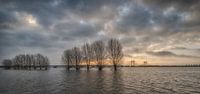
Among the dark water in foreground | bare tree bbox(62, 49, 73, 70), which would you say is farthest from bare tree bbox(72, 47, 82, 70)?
the dark water in foreground

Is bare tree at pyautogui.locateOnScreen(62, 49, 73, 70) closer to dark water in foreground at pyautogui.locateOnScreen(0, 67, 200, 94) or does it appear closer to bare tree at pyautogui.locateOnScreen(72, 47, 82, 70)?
bare tree at pyautogui.locateOnScreen(72, 47, 82, 70)

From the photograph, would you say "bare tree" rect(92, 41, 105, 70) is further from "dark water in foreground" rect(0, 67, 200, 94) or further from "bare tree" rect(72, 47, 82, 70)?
"dark water in foreground" rect(0, 67, 200, 94)

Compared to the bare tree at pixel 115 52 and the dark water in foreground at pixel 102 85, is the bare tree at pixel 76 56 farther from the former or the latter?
the dark water in foreground at pixel 102 85

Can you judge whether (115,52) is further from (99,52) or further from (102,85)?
(102,85)

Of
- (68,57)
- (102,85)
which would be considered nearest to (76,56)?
(68,57)

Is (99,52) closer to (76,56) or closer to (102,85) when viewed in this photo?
(76,56)

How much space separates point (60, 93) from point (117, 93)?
6.83 metres

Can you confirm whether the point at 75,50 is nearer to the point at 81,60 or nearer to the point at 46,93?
the point at 81,60

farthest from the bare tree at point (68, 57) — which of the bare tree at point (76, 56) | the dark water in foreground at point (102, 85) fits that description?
the dark water in foreground at point (102, 85)

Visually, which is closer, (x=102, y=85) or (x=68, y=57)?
(x=102, y=85)

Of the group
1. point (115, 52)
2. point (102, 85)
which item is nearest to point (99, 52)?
point (115, 52)

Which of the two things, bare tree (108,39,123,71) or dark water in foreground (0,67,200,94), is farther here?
bare tree (108,39,123,71)

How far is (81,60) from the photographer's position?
124 metres

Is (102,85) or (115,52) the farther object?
(115,52)
